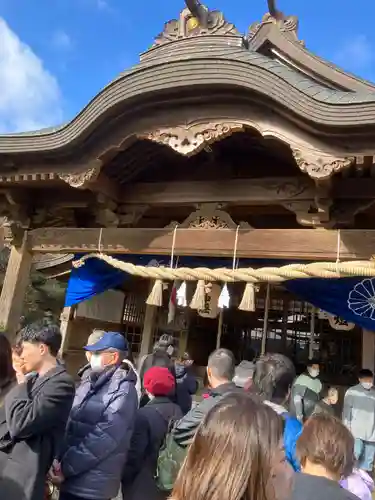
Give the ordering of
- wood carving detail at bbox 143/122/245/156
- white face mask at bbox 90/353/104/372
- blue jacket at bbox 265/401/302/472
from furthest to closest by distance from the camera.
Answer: wood carving detail at bbox 143/122/245/156 → white face mask at bbox 90/353/104/372 → blue jacket at bbox 265/401/302/472

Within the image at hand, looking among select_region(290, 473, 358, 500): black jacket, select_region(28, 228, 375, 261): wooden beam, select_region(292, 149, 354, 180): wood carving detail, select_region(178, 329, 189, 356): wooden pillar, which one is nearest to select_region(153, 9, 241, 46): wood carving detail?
select_region(292, 149, 354, 180): wood carving detail

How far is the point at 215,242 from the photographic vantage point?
4930 mm

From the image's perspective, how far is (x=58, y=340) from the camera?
2.62 m

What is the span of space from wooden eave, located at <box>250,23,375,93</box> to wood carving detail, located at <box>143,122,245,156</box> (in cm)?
287

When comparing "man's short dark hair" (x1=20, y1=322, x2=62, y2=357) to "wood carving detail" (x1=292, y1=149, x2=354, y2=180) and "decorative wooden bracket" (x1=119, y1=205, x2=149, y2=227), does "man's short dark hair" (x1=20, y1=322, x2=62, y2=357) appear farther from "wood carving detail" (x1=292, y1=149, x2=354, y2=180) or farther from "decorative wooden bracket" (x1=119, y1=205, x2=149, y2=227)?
"decorative wooden bracket" (x1=119, y1=205, x2=149, y2=227)

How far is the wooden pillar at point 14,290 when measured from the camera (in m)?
5.80

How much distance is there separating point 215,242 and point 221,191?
0.67 m

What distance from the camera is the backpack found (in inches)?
105

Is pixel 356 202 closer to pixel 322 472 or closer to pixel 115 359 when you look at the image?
pixel 115 359

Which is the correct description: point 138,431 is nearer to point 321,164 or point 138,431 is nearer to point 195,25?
point 321,164

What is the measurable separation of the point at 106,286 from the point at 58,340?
3.57 m

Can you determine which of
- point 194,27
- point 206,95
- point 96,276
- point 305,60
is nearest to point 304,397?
point 96,276

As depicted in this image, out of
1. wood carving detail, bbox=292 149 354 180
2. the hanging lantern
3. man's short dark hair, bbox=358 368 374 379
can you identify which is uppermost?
wood carving detail, bbox=292 149 354 180

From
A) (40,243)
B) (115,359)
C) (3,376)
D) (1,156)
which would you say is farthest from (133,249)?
(3,376)
